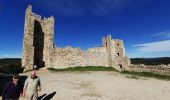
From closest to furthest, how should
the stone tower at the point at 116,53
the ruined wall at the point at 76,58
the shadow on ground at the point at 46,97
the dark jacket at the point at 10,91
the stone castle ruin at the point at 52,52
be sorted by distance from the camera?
the dark jacket at the point at 10,91, the shadow on ground at the point at 46,97, the stone castle ruin at the point at 52,52, the ruined wall at the point at 76,58, the stone tower at the point at 116,53

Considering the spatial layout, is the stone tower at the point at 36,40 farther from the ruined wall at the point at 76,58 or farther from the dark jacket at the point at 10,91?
the dark jacket at the point at 10,91

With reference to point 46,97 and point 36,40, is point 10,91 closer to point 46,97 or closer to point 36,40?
point 46,97

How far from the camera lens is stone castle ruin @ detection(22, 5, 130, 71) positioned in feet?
102

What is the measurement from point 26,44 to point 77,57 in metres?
9.56

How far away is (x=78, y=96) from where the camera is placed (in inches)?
488

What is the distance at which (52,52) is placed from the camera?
3247 cm

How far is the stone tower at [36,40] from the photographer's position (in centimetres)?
3083

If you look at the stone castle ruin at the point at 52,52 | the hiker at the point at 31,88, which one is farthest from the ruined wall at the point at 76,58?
the hiker at the point at 31,88

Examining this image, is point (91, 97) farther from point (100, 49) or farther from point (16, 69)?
point (100, 49)

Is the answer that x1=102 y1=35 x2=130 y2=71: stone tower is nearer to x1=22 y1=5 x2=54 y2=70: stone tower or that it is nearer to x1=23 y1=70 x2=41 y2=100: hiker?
x1=22 y1=5 x2=54 y2=70: stone tower

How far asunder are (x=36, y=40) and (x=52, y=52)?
401 centimetres

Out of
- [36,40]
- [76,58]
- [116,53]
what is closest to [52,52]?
[36,40]

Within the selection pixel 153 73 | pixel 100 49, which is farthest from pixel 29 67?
pixel 153 73

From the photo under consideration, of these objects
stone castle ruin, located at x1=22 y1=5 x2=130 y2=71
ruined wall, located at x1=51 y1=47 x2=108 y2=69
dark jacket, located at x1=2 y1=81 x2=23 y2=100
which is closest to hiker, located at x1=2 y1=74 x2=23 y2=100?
dark jacket, located at x1=2 y1=81 x2=23 y2=100
